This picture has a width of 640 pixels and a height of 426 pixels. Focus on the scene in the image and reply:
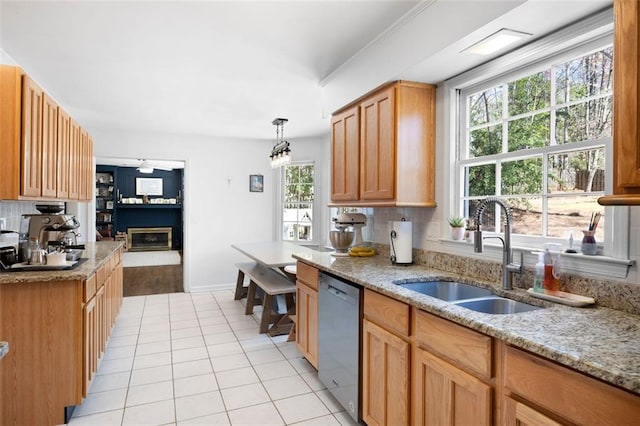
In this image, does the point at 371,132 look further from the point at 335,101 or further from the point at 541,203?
the point at 541,203

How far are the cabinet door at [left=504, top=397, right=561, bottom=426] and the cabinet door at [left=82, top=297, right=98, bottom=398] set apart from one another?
2.35m

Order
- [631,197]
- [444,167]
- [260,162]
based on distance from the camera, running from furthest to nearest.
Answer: [260,162], [444,167], [631,197]

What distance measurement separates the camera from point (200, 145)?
5.66 metres

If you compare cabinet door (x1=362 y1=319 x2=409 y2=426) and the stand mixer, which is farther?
the stand mixer

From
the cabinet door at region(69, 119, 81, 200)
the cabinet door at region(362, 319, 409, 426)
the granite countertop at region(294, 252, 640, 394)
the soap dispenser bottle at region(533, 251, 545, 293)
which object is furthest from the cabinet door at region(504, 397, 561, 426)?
the cabinet door at region(69, 119, 81, 200)

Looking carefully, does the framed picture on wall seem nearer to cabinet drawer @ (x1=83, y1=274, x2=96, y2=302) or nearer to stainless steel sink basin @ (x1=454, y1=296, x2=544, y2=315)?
cabinet drawer @ (x1=83, y1=274, x2=96, y2=302)

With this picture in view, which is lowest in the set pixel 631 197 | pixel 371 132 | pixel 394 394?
pixel 394 394

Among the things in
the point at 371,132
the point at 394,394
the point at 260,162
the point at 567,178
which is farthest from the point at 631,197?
the point at 260,162

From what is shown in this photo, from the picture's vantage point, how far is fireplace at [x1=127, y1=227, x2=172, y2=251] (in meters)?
10.9

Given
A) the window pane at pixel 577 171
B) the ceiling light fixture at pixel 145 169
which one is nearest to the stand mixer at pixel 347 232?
the window pane at pixel 577 171

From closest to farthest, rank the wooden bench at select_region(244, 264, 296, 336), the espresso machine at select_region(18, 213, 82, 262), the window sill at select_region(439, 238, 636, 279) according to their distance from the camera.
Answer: the window sill at select_region(439, 238, 636, 279)
the espresso machine at select_region(18, 213, 82, 262)
the wooden bench at select_region(244, 264, 296, 336)

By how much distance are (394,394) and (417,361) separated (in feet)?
0.89

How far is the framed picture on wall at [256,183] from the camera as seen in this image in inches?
235

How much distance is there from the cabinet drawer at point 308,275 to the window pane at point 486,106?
1.50m
